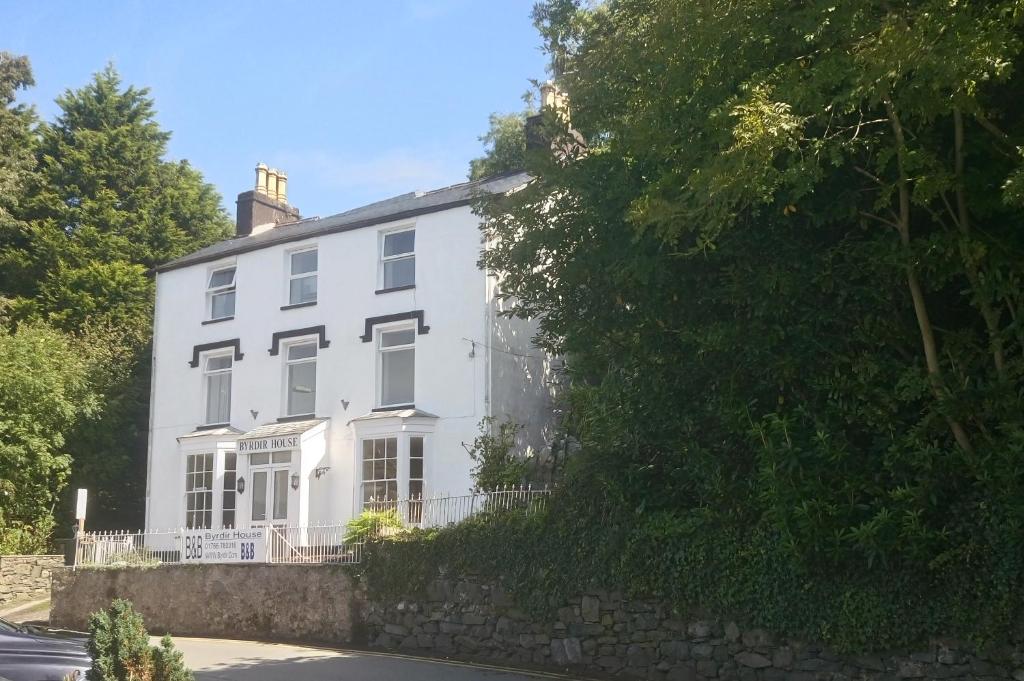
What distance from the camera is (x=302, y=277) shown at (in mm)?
27953

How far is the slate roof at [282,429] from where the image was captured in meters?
25.8

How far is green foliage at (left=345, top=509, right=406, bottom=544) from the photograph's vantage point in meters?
19.3

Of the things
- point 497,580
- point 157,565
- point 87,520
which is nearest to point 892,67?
point 497,580

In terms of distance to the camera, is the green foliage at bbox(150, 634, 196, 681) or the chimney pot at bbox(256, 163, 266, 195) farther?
the chimney pot at bbox(256, 163, 266, 195)


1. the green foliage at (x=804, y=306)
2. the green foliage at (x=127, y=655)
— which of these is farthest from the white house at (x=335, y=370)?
the green foliage at (x=127, y=655)

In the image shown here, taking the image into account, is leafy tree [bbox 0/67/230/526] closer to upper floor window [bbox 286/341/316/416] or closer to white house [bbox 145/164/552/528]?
white house [bbox 145/164/552/528]

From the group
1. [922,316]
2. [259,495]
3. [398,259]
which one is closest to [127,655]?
[922,316]

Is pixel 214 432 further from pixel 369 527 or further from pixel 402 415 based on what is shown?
pixel 369 527

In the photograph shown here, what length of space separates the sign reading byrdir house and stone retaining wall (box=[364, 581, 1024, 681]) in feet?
25.6

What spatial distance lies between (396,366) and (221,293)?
6.59 m

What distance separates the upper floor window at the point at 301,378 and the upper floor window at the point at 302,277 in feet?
4.05

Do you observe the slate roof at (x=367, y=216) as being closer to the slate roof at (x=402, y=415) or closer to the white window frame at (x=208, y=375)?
the white window frame at (x=208, y=375)

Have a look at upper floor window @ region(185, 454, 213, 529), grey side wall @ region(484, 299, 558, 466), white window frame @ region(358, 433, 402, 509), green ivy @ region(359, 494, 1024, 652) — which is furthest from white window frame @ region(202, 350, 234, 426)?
green ivy @ region(359, 494, 1024, 652)

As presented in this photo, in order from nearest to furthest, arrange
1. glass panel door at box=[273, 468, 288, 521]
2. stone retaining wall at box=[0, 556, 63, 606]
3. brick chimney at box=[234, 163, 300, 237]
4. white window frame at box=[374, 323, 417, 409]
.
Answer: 1. white window frame at box=[374, 323, 417, 409]
2. glass panel door at box=[273, 468, 288, 521]
3. stone retaining wall at box=[0, 556, 63, 606]
4. brick chimney at box=[234, 163, 300, 237]
